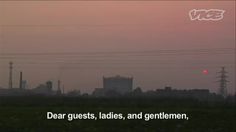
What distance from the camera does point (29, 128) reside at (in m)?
21.2

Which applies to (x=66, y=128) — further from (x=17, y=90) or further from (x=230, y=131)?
(x=17, y=90)

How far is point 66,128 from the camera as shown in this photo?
69.2ft

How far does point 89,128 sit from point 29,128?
2.49m

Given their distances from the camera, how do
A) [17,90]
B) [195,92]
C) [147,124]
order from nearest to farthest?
[147,124], [195,92], [17,90]

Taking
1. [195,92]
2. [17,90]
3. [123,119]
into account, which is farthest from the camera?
[17,90]

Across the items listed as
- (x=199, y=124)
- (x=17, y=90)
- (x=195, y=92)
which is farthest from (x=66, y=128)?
(x=17, y=90)

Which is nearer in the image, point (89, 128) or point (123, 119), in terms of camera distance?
point (89, 128)

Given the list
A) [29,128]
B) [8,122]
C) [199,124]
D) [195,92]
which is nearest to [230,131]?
[199,124]

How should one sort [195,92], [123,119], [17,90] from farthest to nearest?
[17,90]
[195,92]
[123,119]

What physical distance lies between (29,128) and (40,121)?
259 centimetres

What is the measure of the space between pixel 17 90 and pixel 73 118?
6578cm

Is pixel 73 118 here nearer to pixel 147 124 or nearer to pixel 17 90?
pixel 147 124

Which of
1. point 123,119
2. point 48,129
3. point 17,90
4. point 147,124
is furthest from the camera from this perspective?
point 17,90

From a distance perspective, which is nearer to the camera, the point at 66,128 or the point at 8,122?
the point at 66,128
